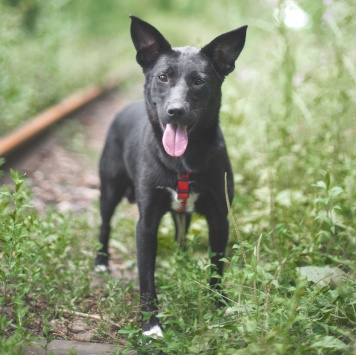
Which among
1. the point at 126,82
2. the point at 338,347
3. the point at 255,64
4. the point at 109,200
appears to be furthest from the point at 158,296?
the point at 126,82

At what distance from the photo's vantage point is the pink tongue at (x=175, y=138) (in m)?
3.11

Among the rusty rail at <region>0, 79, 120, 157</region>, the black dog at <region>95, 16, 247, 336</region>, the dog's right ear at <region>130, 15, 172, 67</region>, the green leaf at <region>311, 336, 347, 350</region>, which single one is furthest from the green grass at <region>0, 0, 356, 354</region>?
the rusty rail at <region>0, 79, 120, 157</region>

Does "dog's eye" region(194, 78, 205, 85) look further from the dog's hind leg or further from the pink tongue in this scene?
the dog's hind leg

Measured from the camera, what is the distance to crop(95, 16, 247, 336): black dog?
3.15 m

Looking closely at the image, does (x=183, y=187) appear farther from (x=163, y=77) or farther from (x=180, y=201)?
(x=163, y=77)

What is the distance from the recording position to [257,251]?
2.46 m

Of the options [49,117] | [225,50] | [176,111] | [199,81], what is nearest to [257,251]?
[176,111]

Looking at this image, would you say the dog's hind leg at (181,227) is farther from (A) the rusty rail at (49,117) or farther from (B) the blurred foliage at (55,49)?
(A) the rusty rail at (49,117)

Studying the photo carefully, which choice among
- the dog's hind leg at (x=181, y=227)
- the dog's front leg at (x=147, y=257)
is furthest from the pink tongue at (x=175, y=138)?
the dog's hind leg at (x=181, y=227)

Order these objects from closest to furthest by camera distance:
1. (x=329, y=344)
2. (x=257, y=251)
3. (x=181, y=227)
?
(x=329, y=344), (x=257, y=251), (x=181, y=227)

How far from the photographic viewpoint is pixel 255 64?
8.32 metres

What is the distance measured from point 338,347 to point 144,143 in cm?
175

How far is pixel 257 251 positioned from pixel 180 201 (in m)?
0.86

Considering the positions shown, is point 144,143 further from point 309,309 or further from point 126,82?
point 126,82
